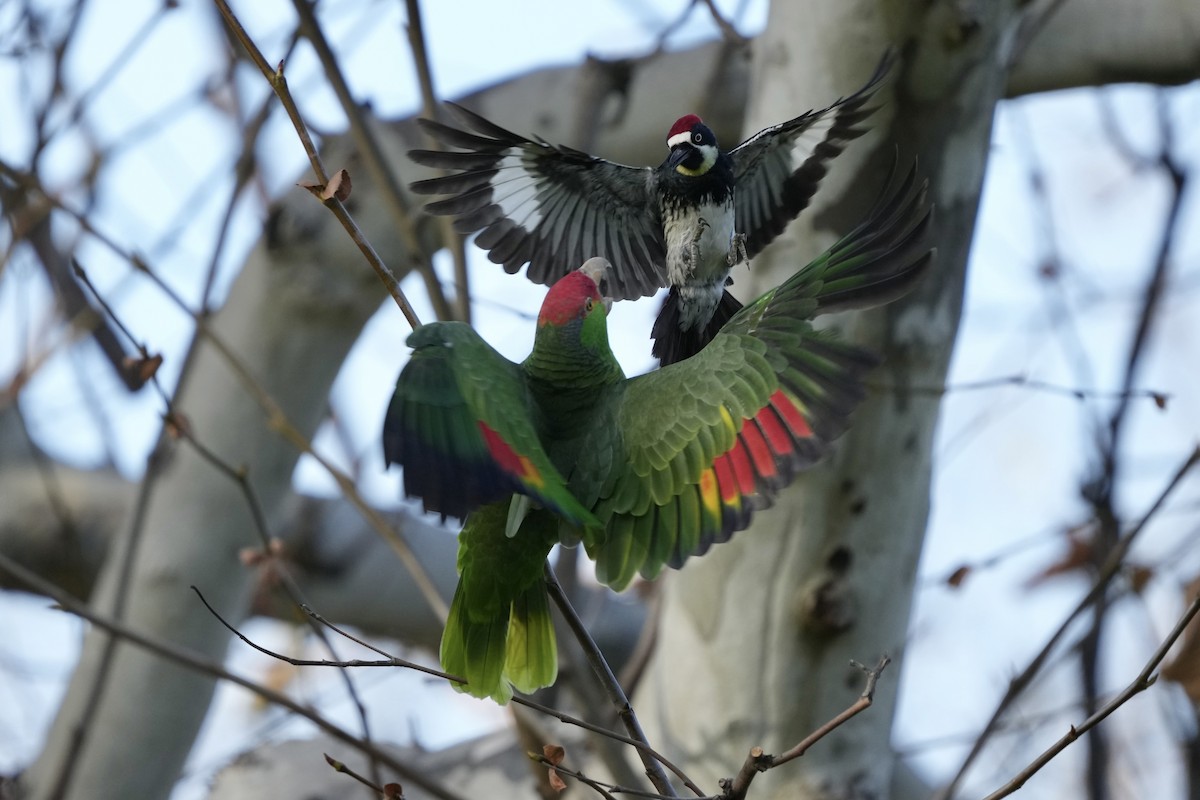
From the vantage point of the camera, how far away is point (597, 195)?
175 centimetres

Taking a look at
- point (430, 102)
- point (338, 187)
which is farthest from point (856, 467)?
point (338, 187)

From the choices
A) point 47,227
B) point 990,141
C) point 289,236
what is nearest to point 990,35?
point 990,141

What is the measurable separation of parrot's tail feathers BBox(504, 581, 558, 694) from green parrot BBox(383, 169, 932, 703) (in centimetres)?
3

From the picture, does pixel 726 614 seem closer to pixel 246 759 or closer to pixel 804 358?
pixel 804 358

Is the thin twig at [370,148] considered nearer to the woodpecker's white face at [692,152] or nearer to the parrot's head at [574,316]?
the woodpecker's white face at [692,152]

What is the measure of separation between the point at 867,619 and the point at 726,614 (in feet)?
0.75

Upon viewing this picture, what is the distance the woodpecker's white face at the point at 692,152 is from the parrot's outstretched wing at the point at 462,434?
1.69 feet

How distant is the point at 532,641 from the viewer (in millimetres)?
1356

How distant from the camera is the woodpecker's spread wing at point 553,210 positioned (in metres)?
1.67

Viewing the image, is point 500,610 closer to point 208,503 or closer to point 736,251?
point 736,251

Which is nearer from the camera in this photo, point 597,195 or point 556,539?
point 556,539

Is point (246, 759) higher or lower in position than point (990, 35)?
lower

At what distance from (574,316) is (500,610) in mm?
332

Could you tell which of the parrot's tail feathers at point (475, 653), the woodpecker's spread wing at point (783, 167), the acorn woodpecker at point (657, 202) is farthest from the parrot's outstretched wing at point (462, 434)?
the woodpecker's spread wing at point (783, 167)
